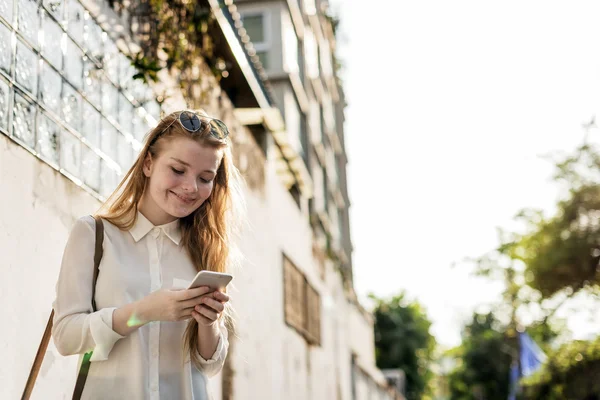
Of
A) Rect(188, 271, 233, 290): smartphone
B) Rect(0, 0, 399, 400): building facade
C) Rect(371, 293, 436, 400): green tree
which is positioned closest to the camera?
Rect(188, 271, 233, 290): smartphone

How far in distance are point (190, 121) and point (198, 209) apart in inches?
12.1

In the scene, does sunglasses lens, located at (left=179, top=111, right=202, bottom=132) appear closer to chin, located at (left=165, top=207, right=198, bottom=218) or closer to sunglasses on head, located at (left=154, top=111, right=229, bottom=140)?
sunglasses on head, located at (left=154, top=111, right=229, bottom=140)

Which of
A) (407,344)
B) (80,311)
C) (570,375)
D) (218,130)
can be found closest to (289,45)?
(570,375)

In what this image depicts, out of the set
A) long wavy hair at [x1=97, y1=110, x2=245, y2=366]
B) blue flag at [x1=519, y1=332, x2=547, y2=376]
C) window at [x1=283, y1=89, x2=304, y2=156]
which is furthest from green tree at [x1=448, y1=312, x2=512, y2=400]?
long wavy hair at [x1=97, y1=110, x2=245, y2=366]

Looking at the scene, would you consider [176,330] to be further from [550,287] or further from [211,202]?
[550,287]

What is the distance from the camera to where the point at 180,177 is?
2539 mm

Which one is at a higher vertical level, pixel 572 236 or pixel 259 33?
pixel 259 33

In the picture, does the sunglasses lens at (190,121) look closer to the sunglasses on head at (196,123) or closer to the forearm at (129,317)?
the sunglasses on head at (196,123)

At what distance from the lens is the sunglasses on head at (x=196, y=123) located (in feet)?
8.50

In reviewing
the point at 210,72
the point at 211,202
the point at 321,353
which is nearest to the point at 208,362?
the point at 211,202

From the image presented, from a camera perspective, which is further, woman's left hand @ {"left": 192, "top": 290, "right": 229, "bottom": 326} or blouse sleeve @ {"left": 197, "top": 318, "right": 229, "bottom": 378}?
blouse sleeve @ {"left": 197, "top": 318, "right": 229, "bottom": 378}

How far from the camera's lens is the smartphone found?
7.02 ft

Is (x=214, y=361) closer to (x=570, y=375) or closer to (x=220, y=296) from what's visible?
(x=220, y=296)

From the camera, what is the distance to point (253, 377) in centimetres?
788
